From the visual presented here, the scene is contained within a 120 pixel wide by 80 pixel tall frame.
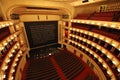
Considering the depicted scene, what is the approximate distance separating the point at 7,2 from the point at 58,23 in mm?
9969

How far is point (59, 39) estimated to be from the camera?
18672 millimetres

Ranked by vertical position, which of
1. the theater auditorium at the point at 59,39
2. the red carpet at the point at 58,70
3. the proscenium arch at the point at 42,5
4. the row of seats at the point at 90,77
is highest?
the proscenium arch at the point at 42,5

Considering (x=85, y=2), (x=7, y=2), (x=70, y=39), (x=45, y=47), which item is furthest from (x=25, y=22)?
(x=85, y=2)

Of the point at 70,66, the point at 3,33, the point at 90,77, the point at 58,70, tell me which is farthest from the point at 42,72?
the point at 3,33

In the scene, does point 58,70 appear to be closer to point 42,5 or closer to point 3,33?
point 3,33

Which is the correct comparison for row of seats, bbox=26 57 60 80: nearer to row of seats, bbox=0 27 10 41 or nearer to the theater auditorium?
the theater auditorium

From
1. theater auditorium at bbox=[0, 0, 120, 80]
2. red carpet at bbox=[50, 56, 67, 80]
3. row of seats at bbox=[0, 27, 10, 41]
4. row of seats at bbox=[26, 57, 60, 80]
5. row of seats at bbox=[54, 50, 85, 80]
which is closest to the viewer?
row of seats at bbox=[0, 27, 10, 41]

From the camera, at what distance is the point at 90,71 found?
11195mm

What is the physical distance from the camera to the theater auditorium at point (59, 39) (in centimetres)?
789

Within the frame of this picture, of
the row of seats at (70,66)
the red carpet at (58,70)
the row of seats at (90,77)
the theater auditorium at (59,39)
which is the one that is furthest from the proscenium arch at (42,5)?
the row of seats at (90,77)

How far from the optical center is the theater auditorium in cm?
789

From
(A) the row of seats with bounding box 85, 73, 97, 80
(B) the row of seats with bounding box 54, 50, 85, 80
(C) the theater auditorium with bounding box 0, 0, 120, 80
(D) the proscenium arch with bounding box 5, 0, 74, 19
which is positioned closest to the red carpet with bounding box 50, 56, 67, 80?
(C) the theater auditorium with bounding box 0, 0, 120, 80

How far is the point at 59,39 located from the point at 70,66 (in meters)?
8.23

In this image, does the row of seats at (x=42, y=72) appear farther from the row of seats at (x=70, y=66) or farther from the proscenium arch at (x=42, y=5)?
the proscenium arch at (x=42, y=5)
